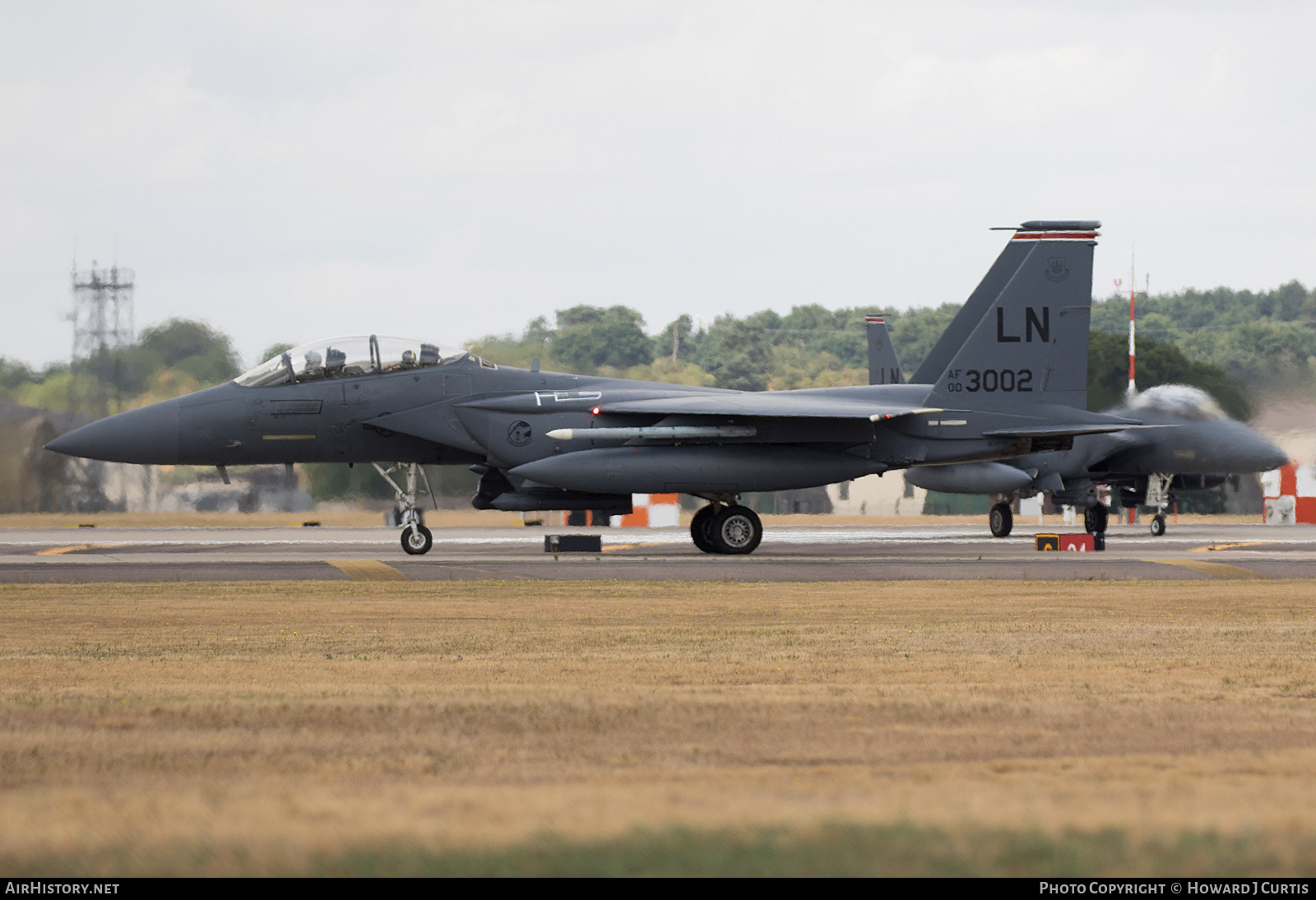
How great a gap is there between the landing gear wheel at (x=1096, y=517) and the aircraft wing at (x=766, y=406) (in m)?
6.76

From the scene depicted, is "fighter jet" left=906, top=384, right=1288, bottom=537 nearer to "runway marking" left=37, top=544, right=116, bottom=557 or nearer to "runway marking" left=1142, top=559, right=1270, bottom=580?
"runway marking" left=1142, top=559, right=1270, bottom=580

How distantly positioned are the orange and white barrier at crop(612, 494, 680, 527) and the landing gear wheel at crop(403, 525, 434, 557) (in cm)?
1812

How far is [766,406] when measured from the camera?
22.1 metres

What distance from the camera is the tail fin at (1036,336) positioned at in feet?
75.4

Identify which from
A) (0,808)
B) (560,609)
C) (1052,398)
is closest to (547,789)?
(0,808)

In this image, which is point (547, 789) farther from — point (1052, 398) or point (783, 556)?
point (1052, 398)

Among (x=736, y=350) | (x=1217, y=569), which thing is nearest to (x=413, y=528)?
(x=1217, y=569)

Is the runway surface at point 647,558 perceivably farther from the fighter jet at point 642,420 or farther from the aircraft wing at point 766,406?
the aircraft wing at point 766,406

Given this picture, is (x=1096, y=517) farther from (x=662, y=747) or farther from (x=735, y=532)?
(x=662, y=747)

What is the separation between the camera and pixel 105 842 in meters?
3.79

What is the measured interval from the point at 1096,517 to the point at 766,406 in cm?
981

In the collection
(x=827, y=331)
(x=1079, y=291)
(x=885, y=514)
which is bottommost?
(x=885, y=514)

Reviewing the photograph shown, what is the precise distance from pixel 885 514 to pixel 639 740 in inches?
1746

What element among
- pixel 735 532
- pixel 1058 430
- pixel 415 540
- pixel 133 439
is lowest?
pixel 415 540
